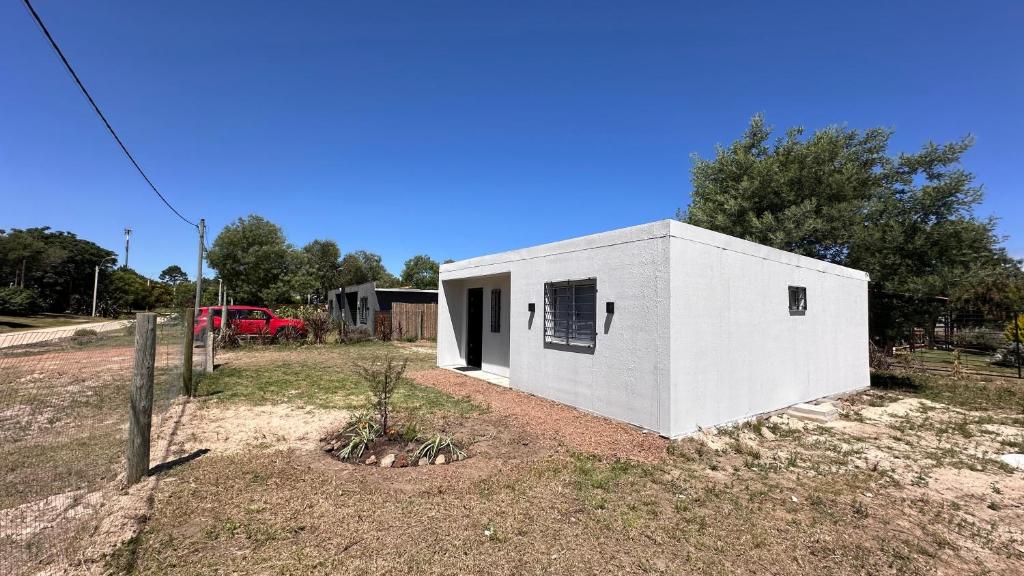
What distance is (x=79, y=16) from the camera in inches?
208

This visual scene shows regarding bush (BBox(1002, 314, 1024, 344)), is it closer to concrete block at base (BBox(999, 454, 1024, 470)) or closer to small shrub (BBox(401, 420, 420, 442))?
concrete block at base (BBox(999, 454, 1024, 470))

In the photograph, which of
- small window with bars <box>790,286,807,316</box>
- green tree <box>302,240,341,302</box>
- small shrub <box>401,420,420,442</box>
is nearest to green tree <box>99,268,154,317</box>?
green tree <box>302,240,341,302</box>

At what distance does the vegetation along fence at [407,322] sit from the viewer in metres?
18.9

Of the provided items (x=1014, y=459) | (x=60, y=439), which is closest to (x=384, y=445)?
(x=60, y=439)


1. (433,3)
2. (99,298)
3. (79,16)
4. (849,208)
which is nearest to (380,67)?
(433,3)

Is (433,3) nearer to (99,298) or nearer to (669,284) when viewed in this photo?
(669,284)

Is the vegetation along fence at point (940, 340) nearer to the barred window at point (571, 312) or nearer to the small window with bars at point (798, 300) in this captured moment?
the small window with bars at point (798, 300)

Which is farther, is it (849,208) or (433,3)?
(849,208)

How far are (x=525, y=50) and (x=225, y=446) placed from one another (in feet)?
32.7

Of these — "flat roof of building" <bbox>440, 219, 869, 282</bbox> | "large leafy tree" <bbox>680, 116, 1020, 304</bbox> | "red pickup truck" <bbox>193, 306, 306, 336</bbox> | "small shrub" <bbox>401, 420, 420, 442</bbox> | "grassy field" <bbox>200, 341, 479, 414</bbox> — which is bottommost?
"grassy field" <bbox>200, 341, 479, 414</bbox>

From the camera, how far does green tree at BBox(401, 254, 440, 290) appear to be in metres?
46.2

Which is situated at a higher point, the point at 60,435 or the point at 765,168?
the point at 765,168

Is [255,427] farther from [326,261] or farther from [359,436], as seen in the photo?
[326,261]

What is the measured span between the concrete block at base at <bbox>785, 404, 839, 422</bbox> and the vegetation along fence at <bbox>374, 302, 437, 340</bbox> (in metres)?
15.0
